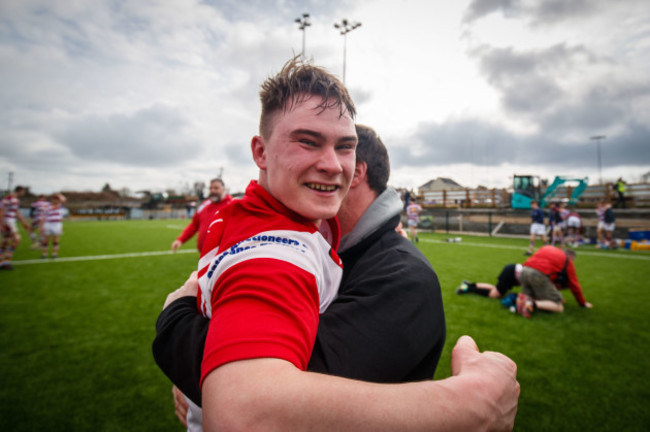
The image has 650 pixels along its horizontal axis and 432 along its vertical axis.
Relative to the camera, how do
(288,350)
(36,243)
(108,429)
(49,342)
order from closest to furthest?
(288,350)
(108,429)
(49,342)
(36,243)

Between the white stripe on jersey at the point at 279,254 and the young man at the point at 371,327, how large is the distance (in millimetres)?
117

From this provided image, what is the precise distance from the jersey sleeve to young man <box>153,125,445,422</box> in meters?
0.19

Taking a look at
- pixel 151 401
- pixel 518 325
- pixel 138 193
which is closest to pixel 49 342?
pixel 151 401

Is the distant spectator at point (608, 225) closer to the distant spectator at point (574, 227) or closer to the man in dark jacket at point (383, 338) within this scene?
the distant spectator at point (574, 227)

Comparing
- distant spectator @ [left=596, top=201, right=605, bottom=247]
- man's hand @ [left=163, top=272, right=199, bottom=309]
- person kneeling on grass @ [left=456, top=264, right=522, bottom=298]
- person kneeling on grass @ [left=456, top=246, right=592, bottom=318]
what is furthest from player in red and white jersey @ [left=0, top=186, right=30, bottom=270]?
distant spectator @ [left=596, top=201, right=605, bottom=247]

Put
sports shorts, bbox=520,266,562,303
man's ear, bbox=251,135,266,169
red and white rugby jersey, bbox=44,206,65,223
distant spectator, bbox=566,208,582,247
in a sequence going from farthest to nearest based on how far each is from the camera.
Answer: distant spectator, bbox=566,208,582,247
red and white rugby jersey, bbox=44,206,65,223
sports shorts, bbox=520,266,562,303
man's ear, bbox=251,135,266,169

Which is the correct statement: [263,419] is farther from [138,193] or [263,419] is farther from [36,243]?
[138,193]

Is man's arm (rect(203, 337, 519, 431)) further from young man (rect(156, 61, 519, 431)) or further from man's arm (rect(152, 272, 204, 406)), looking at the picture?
man's arm (rect(152, 272, 204, 406))

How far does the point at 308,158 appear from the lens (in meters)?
1.10

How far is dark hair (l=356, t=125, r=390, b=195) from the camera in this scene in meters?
1.79

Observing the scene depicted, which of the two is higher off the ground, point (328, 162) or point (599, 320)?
point (328, 162)

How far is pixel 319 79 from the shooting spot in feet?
3.85

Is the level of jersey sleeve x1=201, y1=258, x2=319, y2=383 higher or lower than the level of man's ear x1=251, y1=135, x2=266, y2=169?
lower

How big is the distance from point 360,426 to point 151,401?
3.54 meters
